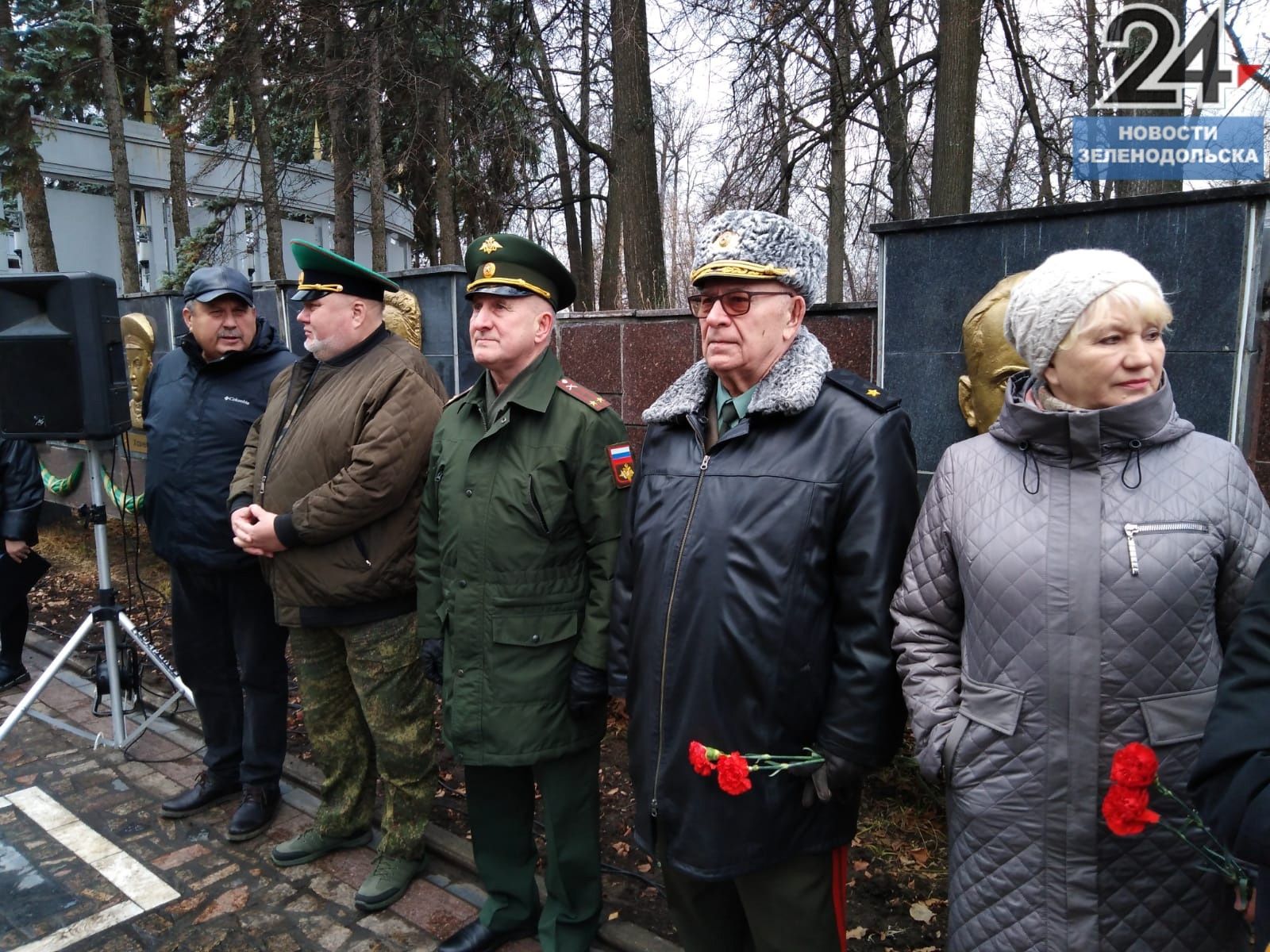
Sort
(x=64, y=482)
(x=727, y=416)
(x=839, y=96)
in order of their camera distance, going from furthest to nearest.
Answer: (x=839, y=96) < (x=64, y=482) < (x=727, y=416)

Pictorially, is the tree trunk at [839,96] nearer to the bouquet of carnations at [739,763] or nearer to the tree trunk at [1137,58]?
the tree trunk at [1137,58]

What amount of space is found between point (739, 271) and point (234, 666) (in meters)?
2.72

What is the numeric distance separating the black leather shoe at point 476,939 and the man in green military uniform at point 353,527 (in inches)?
14.8

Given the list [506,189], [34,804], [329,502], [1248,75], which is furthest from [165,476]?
[1248,75]

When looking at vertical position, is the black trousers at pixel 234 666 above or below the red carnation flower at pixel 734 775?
below

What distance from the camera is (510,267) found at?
257cm

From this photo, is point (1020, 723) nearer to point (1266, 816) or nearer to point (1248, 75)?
point (1266, 816)

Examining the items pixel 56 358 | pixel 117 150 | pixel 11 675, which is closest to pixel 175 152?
pixel 117 150

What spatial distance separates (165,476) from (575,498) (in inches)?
70.9

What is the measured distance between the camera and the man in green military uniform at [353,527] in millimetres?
2861

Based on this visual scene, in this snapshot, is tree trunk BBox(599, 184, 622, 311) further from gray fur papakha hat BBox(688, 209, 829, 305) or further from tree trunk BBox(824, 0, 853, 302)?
gray fur papakha hat BBox(688, 209, 829, 305)

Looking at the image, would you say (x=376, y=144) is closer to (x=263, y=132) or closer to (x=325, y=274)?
(x=263, y=132)

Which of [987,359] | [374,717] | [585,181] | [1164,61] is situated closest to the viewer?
[987,359]

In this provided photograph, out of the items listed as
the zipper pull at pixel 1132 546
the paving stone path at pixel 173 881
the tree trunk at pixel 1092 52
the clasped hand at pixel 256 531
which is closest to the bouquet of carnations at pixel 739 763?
the zipper pull at pixel 1132 546
